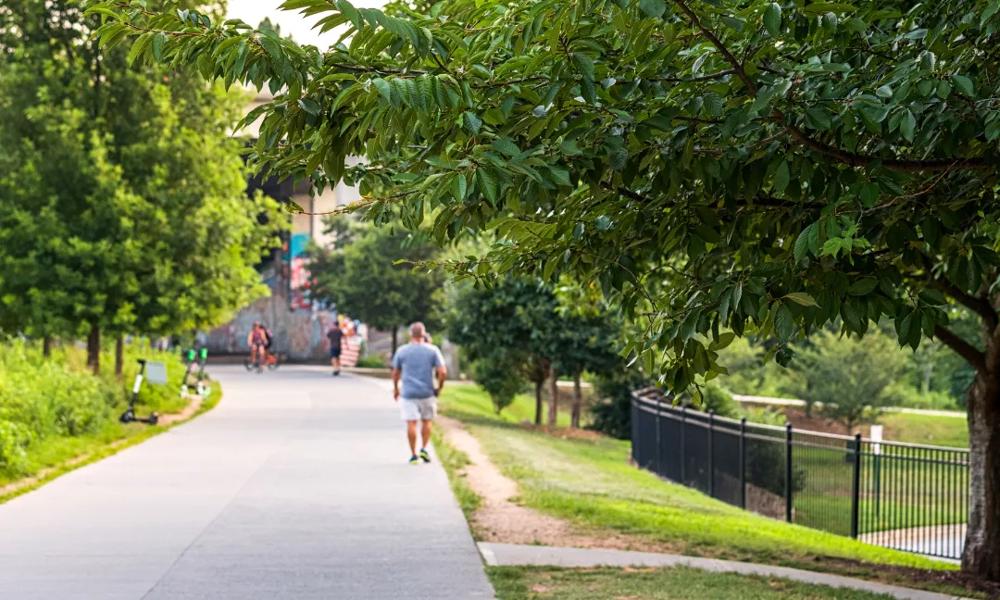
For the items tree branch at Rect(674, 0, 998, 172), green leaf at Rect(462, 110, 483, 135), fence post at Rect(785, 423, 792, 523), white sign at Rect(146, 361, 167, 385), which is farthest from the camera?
white sign at Rect(146, 361, 167, 385)

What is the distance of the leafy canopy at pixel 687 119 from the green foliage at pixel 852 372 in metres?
33.2

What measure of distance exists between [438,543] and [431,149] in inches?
234

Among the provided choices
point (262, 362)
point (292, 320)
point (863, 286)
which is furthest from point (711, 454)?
point (292, 320)

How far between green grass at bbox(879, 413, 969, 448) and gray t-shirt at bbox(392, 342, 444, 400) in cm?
2633

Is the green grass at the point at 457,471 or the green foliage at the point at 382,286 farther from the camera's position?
the green foliage at the point at 382,286

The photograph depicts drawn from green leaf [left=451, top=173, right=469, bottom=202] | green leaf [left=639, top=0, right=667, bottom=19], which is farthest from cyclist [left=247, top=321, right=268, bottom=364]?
green leaf [left=639, top=0, right=667, bottom=19]

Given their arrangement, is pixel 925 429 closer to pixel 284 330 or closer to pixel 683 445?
pixel 683 445

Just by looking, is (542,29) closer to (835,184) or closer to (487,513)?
(835,184)

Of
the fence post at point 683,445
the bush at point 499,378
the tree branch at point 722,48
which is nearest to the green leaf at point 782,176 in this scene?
the tree branch at point 722,48

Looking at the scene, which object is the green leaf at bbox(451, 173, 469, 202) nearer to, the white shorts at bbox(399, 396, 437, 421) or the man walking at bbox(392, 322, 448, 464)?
the man walking at bbox(392, 322, 448, 464)

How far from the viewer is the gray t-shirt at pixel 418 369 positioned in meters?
16.5

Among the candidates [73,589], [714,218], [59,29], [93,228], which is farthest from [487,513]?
[59,29]

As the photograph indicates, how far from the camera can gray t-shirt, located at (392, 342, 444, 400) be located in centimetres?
1652

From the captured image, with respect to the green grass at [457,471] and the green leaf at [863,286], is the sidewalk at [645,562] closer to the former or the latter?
the green grass at [457,471]
